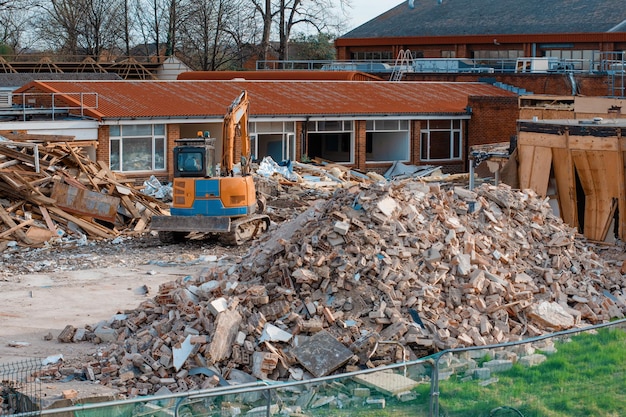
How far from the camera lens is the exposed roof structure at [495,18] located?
5522 cm

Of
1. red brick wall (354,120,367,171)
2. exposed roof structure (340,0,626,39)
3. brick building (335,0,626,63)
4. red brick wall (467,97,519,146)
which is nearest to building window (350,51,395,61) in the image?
brick building (335,0,626,63)

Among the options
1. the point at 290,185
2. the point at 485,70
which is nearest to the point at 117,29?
the point at 485,70

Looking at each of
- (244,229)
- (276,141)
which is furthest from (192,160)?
(276,141)

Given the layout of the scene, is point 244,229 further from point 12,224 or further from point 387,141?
point 387,141

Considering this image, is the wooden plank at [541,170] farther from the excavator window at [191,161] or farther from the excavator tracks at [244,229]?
the excavator window at [191,161]

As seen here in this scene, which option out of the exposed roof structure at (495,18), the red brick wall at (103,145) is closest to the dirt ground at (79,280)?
the red brick wall at (103,145)

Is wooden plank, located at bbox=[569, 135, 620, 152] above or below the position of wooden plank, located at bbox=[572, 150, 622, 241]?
above

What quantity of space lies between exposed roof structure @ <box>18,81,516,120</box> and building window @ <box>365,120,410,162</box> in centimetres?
72

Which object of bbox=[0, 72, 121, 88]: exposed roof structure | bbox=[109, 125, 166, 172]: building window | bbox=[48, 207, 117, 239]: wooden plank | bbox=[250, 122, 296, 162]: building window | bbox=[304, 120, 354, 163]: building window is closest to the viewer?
bbox=[48, 207, 117, 239]: wooden plank

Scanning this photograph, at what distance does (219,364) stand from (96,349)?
270cm

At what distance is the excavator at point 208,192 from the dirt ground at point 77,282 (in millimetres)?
651

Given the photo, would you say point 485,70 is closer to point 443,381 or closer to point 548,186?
point 548,186

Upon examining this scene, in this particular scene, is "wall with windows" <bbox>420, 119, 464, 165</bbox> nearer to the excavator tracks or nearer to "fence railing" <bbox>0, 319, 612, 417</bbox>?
the excavator tracks

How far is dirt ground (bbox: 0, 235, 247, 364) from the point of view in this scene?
16.3m
